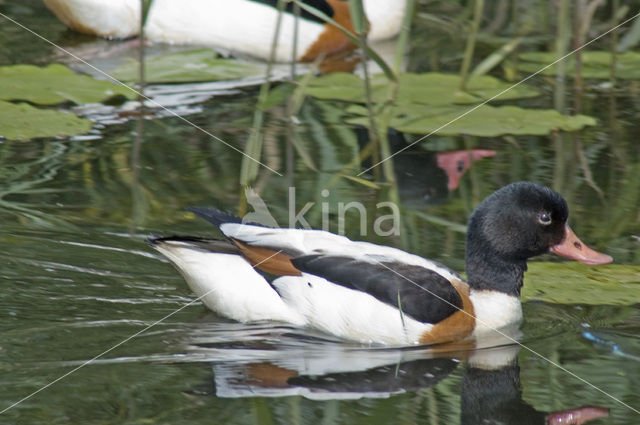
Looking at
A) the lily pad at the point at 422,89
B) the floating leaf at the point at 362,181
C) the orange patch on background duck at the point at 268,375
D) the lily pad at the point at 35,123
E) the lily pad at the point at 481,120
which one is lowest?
the orange patch on background duck at the point at 268,375

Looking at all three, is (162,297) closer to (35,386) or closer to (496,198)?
(35,386)

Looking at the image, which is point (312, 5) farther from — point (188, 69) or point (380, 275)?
point (380, 275)

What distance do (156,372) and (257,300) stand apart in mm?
798

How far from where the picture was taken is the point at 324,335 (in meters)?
5.04

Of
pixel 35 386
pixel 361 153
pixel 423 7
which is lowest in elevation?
pixel 35 386

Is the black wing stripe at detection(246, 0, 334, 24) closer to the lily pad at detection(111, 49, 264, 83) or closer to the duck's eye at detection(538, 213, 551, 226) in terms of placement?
the lily pad at detection(111, 49, 264, 83)

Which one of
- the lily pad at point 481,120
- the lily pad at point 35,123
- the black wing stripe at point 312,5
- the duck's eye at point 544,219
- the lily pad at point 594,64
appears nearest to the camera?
the duck's eye at point 544,219

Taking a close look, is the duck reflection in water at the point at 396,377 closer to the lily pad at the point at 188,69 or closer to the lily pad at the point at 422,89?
the lily pad at the point at 422,89

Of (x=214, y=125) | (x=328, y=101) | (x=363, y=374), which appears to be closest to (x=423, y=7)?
(x=328, y=101)

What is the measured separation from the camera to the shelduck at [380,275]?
4.95 meters

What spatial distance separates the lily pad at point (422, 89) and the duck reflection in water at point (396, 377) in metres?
3.12

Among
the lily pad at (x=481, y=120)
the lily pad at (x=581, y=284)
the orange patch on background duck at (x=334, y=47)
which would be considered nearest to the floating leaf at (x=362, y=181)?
the lily pad at (x=481, y=120)

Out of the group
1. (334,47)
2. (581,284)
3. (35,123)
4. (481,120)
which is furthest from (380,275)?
(334,47)

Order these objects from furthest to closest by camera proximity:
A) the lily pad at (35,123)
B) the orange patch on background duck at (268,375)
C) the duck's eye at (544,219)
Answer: the lily pad at (35,123)
the duck's eye at (544,219)
the orange patch on background duck at (268,375)
